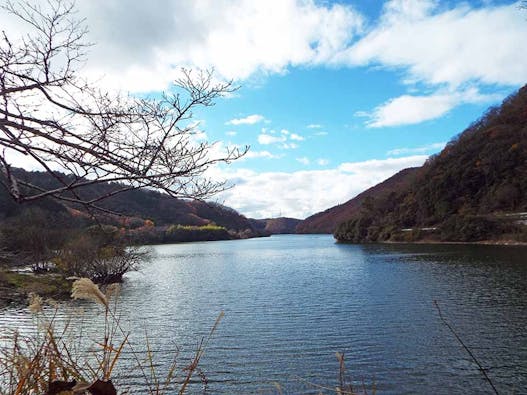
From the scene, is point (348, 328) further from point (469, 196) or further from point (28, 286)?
point (469, 196)

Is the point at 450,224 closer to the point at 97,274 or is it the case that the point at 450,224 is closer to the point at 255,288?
the point at 255,288

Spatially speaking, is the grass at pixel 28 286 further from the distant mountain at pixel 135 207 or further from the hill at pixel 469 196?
the hill at pixel 469 196

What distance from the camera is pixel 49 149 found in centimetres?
326

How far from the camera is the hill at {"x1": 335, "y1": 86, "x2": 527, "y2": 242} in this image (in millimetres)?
73125

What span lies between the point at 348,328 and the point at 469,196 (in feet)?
277

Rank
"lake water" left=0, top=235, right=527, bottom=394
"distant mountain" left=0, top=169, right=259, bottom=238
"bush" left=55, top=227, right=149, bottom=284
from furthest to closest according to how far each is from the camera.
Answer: "bush" left=55, top=227, right=149, bottom=284, "lake water" left=0, top=235, right=527, bottom=394, "distant mountain" left=0, top=169, right=259, bottom=238

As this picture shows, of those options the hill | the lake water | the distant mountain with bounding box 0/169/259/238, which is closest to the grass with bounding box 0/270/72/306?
the lake water

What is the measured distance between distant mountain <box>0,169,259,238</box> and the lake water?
242 centimetres

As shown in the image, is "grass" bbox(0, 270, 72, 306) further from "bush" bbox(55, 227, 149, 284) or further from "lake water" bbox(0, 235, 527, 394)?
"lake water" bbox(0, 235, 527, 394)

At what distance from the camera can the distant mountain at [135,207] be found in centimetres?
409

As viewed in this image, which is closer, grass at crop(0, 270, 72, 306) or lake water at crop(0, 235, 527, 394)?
lake water at crop(0, 235, 527, 394)

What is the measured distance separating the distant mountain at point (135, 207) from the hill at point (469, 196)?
3935 centimetres

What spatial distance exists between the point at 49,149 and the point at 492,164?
102m

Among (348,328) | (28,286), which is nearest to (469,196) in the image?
(348,328)
